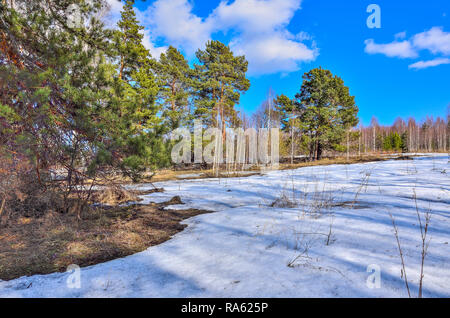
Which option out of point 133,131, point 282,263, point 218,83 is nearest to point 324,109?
point 218,83

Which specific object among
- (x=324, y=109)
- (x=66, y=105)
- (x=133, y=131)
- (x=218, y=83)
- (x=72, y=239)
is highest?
(x=218, y=83)

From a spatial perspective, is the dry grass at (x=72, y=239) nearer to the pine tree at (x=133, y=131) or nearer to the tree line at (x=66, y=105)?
the tree line at (x=66, y=105)

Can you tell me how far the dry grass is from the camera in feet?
7.62

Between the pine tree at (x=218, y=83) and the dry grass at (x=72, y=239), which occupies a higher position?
the pine tree at (x=218, y=83)

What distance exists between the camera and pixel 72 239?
9.69 feet

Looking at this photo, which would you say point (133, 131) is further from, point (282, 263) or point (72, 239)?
point (282, 263)

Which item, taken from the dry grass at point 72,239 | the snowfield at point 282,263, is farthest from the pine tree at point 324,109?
the dry grass at point 72,239

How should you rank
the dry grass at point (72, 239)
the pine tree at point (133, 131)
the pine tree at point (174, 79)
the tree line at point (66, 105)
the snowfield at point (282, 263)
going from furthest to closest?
1. the pine tree at point (174, 79)
2. the pine tree at point (133, 131)
3. the tree line at point (66, 105)
4. the dry grass at point (72, 239)
5. the snowfield at point (282, 263)

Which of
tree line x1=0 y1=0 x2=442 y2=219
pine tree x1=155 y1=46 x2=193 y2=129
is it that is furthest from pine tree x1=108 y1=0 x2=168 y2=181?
pine tree x1=155 y1=46 x2=193 y2=129

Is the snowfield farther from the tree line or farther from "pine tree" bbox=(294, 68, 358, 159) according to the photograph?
"pine tree" bbox=(294, 68, 358, 159)

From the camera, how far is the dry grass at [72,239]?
2322mm
